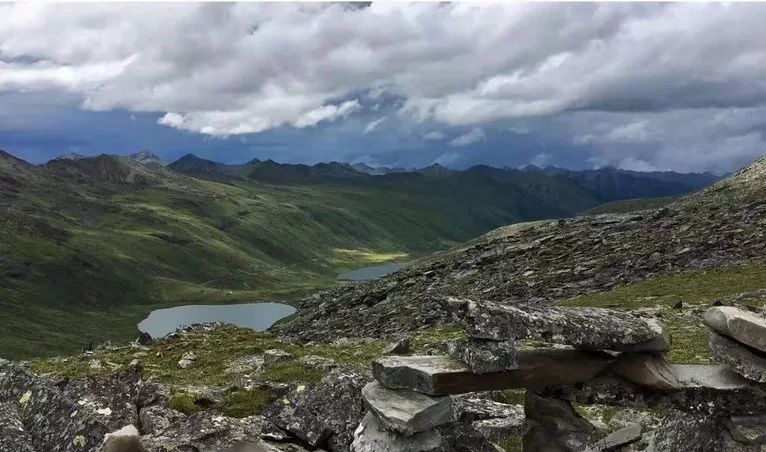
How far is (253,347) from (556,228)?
74499 millimetres

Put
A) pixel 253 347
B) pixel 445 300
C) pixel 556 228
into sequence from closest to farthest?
pixel 445 300 < pixel 253 347 < pixel 556 228

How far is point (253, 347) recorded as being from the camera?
115 feet

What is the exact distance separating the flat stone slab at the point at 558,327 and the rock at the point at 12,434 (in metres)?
10.9

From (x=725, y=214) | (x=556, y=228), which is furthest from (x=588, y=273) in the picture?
(x=556, y=228)

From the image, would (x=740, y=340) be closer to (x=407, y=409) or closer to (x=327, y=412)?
(x=407, y=409)

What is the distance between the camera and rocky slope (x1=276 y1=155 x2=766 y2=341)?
60.0 m

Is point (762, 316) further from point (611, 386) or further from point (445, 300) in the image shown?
point (445, 300)

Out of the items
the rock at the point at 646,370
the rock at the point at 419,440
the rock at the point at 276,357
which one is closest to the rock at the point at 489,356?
the rock at the point at 419,440

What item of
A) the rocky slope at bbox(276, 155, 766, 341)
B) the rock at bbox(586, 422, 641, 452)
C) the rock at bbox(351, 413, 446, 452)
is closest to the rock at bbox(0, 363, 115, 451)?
the rock at bbox(351, 413, 446, 452)

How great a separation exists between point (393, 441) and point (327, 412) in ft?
9.06

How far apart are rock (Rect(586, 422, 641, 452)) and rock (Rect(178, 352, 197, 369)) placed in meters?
22.4

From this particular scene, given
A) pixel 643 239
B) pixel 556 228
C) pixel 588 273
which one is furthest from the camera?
pixel 556 228

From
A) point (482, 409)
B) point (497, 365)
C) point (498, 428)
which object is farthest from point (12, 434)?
point (482, 409)

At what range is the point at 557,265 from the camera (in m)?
70.1
